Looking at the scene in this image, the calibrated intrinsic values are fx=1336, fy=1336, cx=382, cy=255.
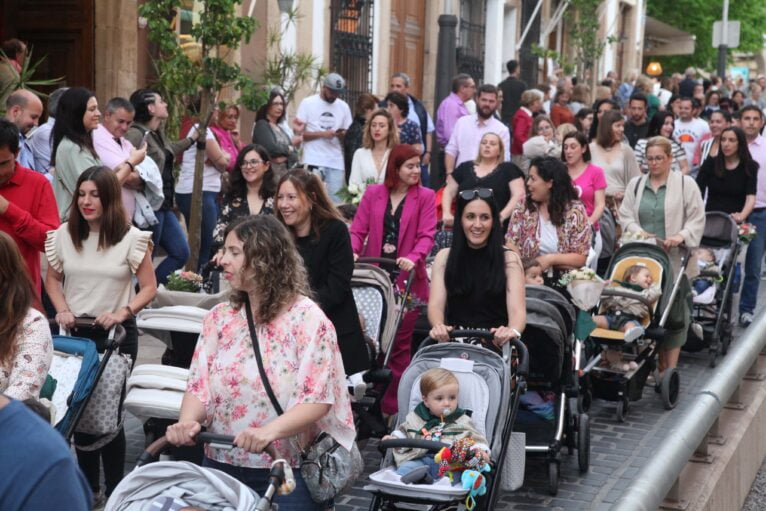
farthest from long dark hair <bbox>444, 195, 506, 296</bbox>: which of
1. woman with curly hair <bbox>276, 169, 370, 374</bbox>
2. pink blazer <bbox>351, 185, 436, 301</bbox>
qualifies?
pink blazer <bbox>351, 185, 436, 301</bbox>

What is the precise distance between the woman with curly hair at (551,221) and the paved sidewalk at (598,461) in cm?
120

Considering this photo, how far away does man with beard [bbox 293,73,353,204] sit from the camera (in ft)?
48.8

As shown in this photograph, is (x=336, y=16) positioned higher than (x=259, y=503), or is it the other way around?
(x=336, y=16)

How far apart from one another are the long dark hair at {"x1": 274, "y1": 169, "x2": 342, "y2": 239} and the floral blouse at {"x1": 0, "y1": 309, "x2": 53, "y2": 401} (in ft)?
6.52

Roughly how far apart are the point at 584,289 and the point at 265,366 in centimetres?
411

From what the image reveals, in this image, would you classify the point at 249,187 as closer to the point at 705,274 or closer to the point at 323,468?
the point at 705,274

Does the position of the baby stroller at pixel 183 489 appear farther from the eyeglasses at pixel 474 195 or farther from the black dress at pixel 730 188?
the black dress at pixel 730 188

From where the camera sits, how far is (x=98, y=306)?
6.91m

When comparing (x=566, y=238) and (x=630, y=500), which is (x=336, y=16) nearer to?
(x=566, y=238)

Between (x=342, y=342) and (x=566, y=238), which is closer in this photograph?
(x=342, y=342)

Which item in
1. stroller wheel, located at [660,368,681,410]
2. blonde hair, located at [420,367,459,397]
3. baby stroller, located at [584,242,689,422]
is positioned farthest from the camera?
stroller wheel, located at [660,368,681,410]

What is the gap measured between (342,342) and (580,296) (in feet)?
6.88

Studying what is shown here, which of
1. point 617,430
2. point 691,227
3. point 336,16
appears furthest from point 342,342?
point 336,16

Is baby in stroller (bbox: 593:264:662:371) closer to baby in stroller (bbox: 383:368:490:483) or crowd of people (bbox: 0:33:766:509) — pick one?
crowd of people (bbox: 0:33:766:509)
